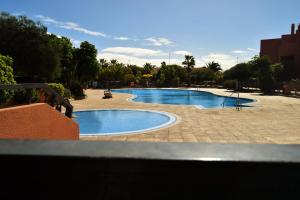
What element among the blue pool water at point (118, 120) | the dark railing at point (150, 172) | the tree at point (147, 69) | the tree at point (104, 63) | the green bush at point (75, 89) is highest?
the tree at point (104, 63)

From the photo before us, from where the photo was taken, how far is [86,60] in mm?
28969

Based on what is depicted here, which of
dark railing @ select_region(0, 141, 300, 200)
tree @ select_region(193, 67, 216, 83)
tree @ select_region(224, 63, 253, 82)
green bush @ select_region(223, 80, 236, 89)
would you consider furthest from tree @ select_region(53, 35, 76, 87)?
tree @ select_region(193, 67, 216, 83)

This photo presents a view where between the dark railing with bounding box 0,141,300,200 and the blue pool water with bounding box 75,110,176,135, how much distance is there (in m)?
11.9

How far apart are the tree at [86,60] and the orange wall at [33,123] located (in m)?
22.5

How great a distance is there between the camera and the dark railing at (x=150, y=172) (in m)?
1.34

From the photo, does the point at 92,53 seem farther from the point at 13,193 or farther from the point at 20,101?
the point at 13,193

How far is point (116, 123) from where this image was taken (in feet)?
51.7

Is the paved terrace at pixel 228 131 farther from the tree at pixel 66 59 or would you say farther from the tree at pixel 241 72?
the tree at pixel 241 72

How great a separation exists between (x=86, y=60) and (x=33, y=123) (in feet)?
80.1

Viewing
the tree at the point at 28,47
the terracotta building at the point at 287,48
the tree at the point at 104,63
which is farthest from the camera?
the tree at the point at 104,63

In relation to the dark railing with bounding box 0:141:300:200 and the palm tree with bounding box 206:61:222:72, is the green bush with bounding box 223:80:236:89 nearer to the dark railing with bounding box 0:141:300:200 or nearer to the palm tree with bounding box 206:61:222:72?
the palm tree with bounding box 206:61:222:72

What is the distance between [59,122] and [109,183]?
558 cm

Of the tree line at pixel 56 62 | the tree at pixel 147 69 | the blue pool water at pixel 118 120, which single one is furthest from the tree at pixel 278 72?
the tree at pixel 147 69

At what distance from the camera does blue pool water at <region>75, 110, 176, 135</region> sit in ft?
46.2
